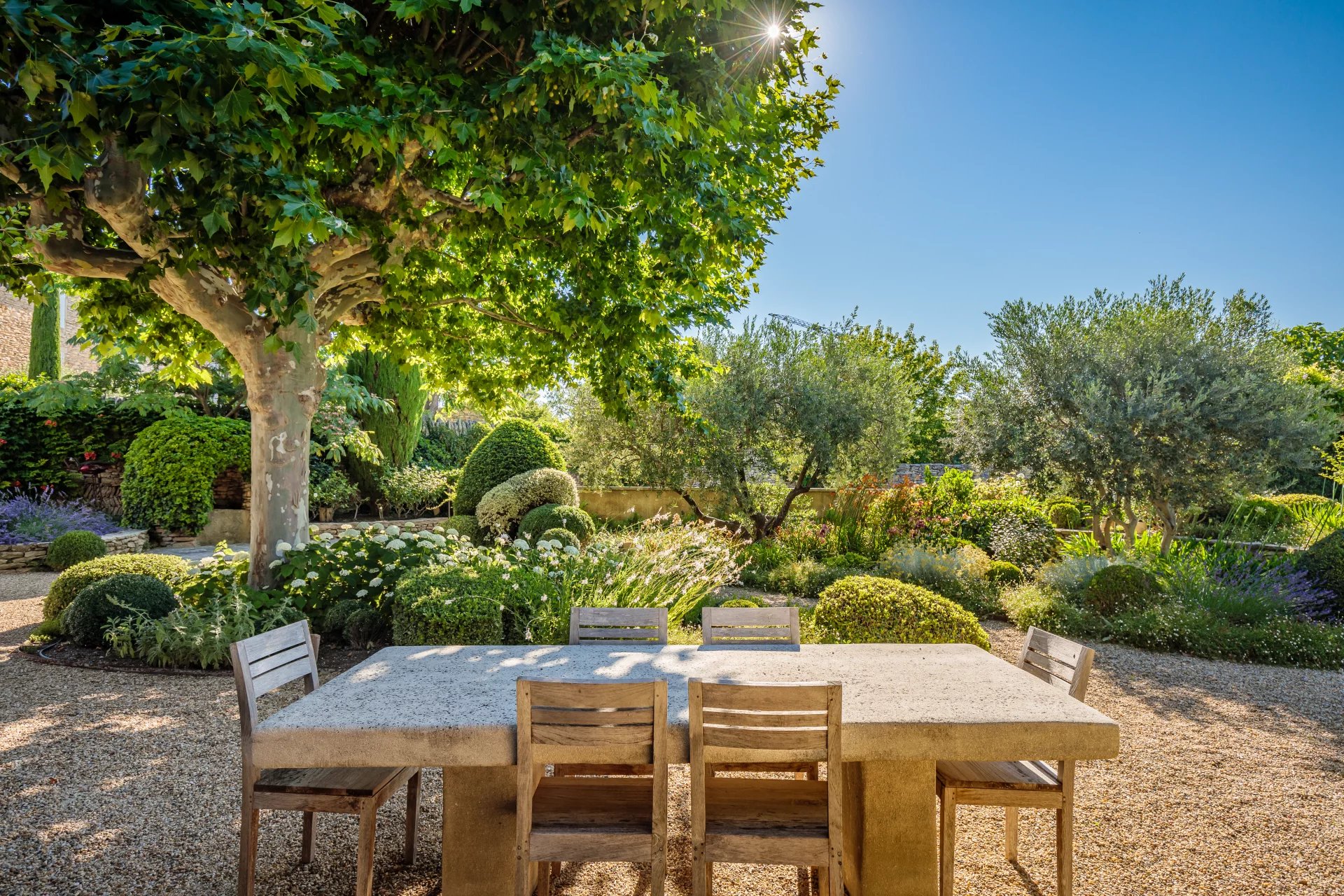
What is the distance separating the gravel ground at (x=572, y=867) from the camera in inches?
119

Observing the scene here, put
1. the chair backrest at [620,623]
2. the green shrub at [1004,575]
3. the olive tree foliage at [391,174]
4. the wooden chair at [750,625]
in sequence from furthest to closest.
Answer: the green shrub at [1004,575] → the chair backrest at [620,623] → the wooden chair at [750,625] → the olive tree foliage at [391,174]

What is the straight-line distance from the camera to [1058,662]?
3164mm

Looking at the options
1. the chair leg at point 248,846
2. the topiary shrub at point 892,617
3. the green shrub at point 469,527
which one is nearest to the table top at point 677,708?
the chair leg at point 248,846

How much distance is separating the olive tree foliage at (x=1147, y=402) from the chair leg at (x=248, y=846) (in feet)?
29.5

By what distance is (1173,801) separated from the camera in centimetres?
382

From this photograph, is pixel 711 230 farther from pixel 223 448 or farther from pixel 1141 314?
pixel 223 448

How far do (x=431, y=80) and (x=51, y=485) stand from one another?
41.4ft

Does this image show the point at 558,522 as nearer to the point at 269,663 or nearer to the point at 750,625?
the point at 750,625

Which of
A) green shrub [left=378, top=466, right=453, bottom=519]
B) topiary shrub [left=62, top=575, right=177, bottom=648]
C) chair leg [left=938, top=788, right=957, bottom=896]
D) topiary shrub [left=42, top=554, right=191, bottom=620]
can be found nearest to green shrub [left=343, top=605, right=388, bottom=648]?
topiary shrub [left=62, top=575, right=177, bottom=648]

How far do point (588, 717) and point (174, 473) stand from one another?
13.1 m

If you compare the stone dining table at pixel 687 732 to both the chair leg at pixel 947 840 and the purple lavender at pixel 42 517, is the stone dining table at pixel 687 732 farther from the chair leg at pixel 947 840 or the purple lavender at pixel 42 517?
the purple lavender at pixel 42 517

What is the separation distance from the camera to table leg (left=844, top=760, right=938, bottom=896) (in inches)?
104

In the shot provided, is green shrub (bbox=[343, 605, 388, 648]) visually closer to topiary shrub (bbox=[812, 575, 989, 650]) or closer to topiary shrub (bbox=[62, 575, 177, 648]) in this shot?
topiary shrub (bbox=[62, 575, 177, 648])

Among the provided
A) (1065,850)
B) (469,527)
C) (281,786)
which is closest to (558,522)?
(469,527)
